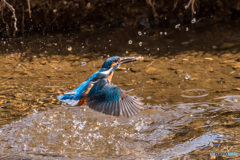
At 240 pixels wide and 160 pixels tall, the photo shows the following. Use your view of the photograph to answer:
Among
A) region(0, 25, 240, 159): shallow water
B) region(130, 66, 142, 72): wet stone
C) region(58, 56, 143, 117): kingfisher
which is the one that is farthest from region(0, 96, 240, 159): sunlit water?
region(130, 66, 142, 72): wet stone

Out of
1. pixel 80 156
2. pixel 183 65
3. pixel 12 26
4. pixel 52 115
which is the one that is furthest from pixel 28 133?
pixel 12 26

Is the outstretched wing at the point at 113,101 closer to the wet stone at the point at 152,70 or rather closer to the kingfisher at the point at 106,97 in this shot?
the kingfisher at the point at 106,97

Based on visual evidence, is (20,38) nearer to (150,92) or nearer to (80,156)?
(150,92)

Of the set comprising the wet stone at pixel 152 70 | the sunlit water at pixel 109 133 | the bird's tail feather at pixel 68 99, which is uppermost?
the bird's tail feather at pixel 68 99

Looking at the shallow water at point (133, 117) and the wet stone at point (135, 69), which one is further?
the wet stone at point (135, 69)

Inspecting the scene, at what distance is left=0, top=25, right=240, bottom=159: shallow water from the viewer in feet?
12.8

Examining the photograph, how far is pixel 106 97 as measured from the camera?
13.3 ft

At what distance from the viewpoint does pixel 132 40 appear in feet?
22.5

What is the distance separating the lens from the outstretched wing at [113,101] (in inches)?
156

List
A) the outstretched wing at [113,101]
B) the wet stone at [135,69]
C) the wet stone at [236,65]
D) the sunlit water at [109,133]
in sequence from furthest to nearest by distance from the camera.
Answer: the wet stone at [135,69] < the wet stone at [236,65] < the outstretched wing at [113,101] < the sunlit water at [109,133]

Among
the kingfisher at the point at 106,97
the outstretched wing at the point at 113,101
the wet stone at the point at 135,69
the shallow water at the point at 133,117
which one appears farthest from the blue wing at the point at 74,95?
the wet stone at the point at 135,69

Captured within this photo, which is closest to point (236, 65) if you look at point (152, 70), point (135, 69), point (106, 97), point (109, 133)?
point (152, 70)

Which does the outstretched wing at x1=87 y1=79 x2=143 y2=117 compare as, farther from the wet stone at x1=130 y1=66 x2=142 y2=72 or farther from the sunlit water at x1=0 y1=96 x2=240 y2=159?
the wet stone at x1=130 y1=66 x2=142 y2=72

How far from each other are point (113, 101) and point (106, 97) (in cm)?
10
